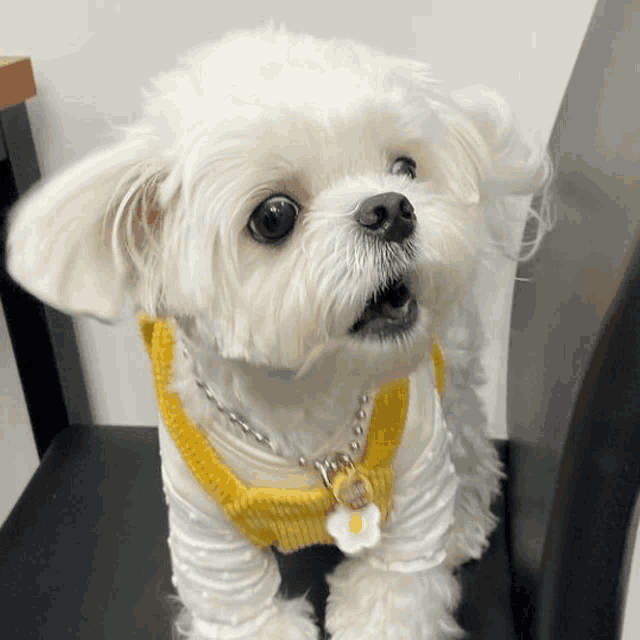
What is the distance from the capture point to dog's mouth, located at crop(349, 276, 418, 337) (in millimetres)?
500

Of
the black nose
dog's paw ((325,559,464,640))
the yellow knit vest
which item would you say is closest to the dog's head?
the black nose

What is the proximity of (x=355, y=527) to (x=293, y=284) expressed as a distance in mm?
251

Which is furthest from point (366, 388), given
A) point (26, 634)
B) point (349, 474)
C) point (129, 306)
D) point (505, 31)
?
point (505, 31)

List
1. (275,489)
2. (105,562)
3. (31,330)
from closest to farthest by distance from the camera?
(275,489) < (105,562) < (31,330)

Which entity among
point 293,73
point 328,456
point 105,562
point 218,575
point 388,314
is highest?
point 293,73

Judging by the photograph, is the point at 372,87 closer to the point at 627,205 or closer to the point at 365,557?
the point at 627,205

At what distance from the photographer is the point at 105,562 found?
2.58 feet

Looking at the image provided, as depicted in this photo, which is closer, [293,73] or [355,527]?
[293,73]

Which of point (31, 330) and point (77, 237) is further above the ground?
point (77, 237)

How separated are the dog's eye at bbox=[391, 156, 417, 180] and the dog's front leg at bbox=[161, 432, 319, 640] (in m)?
0.31

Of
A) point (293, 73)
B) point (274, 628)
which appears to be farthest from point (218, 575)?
point (293, 73)

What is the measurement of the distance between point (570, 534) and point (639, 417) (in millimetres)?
112

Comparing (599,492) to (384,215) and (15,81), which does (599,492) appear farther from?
(15,81)

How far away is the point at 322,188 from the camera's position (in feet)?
1.66
